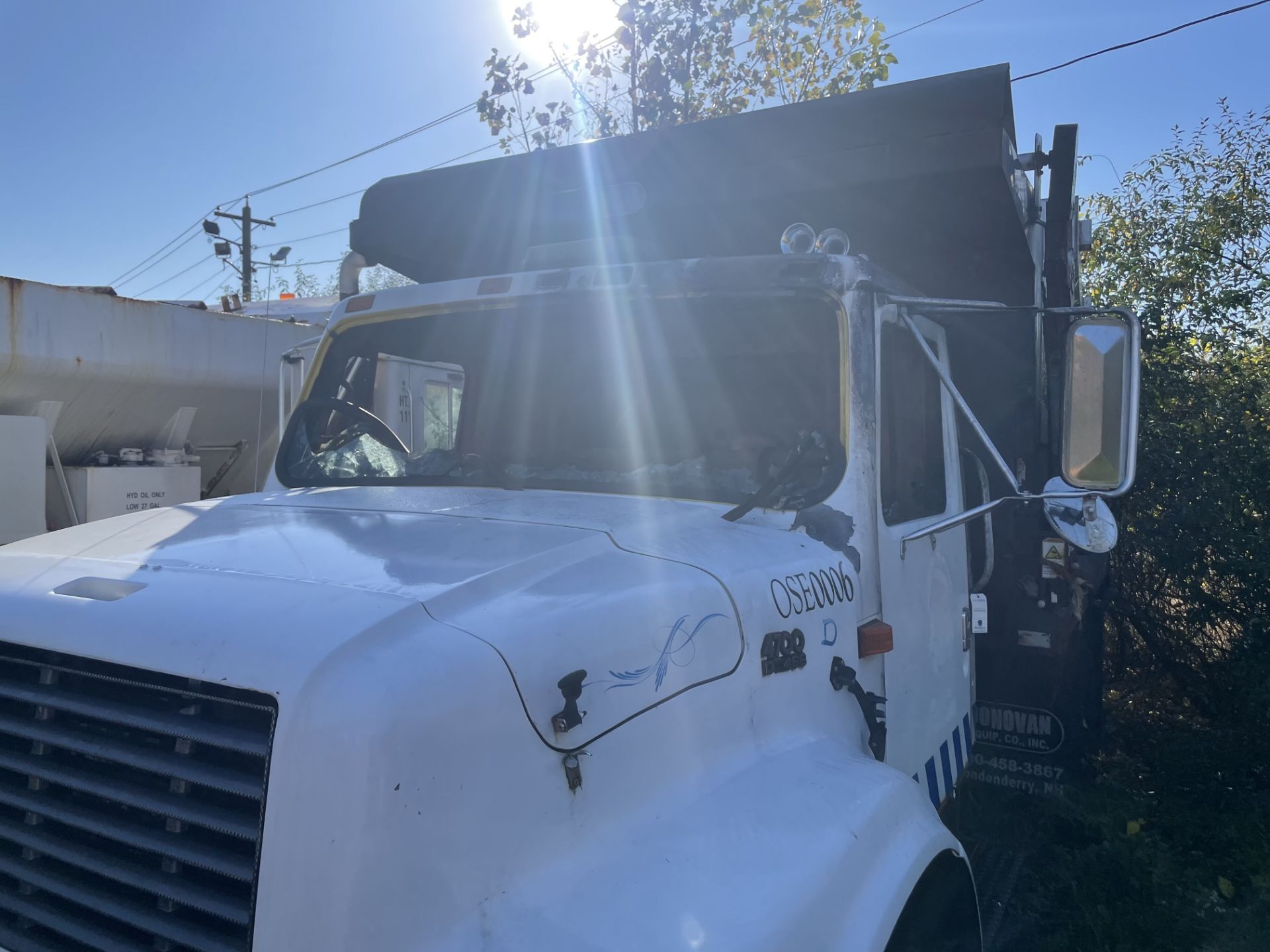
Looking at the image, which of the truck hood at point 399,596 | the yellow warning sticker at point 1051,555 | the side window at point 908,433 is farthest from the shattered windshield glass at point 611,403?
the yellow warning sticker at point 1051,555

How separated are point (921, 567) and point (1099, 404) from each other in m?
0.68

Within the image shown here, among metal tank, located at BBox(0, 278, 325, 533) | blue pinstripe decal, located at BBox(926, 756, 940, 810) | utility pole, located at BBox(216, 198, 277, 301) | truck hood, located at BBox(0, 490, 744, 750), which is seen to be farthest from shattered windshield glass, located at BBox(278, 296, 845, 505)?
utility pole, located at BBox(216, 198, 277, 301)

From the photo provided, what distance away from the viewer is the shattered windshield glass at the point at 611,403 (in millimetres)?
2791

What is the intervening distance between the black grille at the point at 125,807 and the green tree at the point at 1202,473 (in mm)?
4564

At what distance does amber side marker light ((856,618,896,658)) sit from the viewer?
2.52 m

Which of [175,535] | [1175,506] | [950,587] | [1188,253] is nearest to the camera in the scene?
[175,535]

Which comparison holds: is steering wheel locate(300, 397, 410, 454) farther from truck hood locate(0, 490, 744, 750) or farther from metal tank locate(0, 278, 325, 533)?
metal tank locate(0, 278, 325, 533)

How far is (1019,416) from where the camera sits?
403 cm

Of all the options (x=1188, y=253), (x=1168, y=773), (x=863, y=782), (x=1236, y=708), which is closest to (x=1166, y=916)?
(x=1168, y=773)

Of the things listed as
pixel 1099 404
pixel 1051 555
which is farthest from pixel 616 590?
pixel 1051 555

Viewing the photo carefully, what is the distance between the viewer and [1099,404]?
8.75 ft

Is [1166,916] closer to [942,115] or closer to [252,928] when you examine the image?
[942,115]

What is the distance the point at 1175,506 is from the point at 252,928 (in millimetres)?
5956

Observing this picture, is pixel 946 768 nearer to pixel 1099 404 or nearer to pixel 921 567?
pixel 921 567
